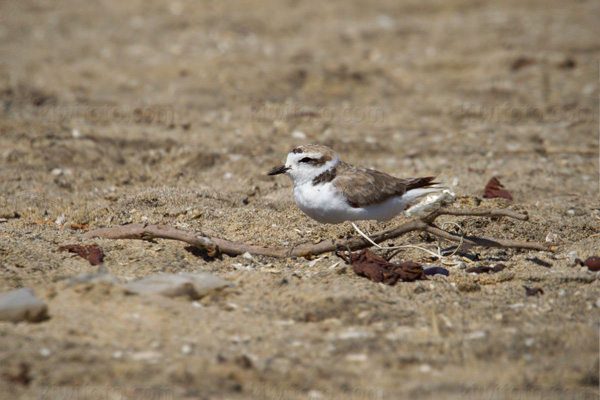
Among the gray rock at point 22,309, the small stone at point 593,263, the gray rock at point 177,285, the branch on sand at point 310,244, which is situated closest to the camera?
the gray rock at point 22,309

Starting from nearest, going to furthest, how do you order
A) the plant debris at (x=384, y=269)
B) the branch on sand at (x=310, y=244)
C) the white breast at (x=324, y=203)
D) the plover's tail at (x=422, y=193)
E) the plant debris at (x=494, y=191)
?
the plant debris at (x=384, y=269) < the branch on sand at (x=310, y=244) < the white breast at (x=324, y=203) < the plover's tail at (x=422, y=193) < the plant debris at (x=494, y=191)

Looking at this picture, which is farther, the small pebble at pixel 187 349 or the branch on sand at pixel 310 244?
the branch on sand at pixel 310 244

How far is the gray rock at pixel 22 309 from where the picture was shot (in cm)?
313

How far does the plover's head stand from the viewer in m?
4.65

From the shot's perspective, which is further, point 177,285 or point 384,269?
point 384,269

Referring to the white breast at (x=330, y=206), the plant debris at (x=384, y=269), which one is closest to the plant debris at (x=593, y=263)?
the plant debris at (x=384, y=269)

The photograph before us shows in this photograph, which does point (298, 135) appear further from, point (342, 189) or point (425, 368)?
point (425, 368)

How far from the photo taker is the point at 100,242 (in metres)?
4.35

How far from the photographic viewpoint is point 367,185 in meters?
4.50

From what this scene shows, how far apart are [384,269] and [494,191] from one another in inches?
81.7

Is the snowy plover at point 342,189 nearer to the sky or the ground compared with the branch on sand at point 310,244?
nearer to the sky

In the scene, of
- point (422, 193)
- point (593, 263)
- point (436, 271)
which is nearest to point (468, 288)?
point (436, 271)

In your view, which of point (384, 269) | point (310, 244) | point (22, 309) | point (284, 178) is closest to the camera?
point (22, 309)

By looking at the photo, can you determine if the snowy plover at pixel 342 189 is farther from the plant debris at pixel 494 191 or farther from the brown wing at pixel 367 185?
the plant debris at pixel 494 191
